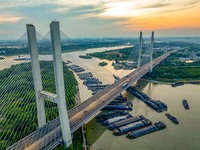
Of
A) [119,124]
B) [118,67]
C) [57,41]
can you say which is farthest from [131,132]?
[118,67]

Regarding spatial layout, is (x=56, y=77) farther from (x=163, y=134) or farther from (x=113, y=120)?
(x=163, y=134)

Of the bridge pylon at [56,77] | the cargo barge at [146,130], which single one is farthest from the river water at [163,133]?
the bridge pylon at [56,77]

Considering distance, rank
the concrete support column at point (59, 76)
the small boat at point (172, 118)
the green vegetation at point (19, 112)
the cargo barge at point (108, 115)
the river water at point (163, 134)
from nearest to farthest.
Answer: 1. the concrete support column at point (59, 76)
2. the green vegetation at point (19, 112)
3. the river water at point (163, 134)
4. the small boat at point (172, 118)
5. the cargo barge at point (108, 115)

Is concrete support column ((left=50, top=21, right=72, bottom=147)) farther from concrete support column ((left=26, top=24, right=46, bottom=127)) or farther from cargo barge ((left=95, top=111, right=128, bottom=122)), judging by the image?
cargo barge ((left=95, top=111, right=128, bottom=122))

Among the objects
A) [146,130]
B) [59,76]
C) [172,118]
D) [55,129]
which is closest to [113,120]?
[146,130]

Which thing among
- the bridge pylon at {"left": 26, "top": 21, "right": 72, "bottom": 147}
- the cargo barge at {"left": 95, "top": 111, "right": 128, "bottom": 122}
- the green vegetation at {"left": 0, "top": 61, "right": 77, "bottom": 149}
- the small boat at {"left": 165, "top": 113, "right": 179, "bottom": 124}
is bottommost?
the small boat at {"left": 165, "top": 113, "right": 179, "bottom": 124}

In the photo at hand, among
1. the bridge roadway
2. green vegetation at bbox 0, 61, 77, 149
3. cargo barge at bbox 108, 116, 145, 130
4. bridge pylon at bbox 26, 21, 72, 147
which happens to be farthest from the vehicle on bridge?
bridge pylon at bbox 26, 21, 72, 147

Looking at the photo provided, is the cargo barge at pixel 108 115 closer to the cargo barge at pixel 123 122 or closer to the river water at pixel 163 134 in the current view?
the river water at pixel 163 134
